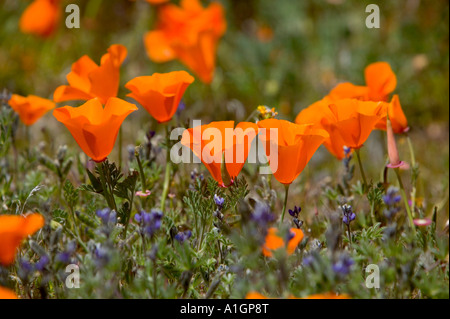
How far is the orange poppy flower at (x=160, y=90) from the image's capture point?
164cm

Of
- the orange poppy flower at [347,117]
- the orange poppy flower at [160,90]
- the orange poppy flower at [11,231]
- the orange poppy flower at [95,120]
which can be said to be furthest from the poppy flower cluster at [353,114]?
the orange poppy flower at [11,231]

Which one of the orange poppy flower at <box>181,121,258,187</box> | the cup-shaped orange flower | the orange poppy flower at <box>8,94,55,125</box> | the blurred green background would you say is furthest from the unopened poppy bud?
the blurred green background

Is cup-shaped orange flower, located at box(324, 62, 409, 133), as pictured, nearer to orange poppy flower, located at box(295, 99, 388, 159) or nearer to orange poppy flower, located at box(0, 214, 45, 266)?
orange poppy flower, located at box(295, 99, 388, 159)

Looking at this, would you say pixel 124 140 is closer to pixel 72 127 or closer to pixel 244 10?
pixel 72 127

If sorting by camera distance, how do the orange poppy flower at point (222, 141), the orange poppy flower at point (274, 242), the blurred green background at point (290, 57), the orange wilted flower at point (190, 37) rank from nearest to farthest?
the orange poppy flower at point (274, 242) → the orange poppy flower at point (222, 141) → the orange wilted flower at point (190, 37) → the blurred green background at point (290, 57)

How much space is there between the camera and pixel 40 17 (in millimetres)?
3664

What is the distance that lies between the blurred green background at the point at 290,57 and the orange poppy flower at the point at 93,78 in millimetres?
1060

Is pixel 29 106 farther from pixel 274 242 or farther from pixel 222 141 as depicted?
pixel 274 242

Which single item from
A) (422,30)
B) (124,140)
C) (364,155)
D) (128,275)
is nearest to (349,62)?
(422,30)

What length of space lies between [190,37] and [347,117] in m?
1.75

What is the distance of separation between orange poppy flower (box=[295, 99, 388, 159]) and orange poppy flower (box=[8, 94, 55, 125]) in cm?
86

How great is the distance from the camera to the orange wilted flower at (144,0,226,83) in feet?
10.3

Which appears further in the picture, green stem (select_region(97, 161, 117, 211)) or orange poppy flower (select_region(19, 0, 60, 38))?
orange poppy flower (select_region(19, 0, 60, 38))

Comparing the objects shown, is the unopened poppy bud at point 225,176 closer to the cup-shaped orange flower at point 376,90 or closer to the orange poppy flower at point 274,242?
the orange poppy flower at point 274,242
